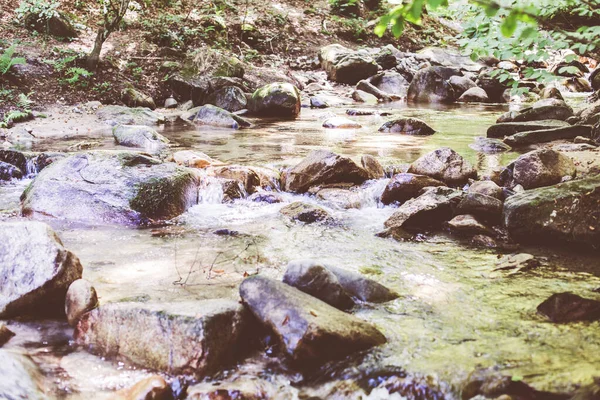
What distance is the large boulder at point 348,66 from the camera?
19469 mm

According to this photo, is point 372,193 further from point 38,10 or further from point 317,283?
point 38,10

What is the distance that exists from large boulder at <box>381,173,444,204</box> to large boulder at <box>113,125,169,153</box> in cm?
496

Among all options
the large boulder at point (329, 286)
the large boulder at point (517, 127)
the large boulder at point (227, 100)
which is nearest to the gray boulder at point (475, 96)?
the large boulder at point (517, 127)

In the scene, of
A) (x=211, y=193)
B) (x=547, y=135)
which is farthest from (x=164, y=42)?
(x=547, y=135)

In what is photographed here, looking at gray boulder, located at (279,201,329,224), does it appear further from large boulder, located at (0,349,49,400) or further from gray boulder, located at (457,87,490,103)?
gray boulder, located at (457,87,490,103)

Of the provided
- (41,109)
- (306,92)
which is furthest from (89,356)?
Answer: (306,92)

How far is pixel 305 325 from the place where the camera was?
2.77 metres

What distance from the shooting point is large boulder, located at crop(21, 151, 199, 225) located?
5586mm

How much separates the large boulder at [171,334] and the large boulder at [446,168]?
4.53 meters

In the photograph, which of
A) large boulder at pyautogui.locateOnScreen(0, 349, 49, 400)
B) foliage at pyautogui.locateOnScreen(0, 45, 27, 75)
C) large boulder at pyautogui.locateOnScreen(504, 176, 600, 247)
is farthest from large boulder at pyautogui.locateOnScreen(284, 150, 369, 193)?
foliage at pyautogui.locateOnScreen(0, 45, 27, 75)

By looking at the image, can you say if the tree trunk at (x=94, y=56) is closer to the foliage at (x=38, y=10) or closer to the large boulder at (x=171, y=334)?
the foliage at (x=38, y=10)

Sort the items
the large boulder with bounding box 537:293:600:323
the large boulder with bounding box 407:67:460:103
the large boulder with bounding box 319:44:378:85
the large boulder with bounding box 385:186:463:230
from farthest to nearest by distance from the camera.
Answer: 1. the large boulder with bounding box 319:44:378:85
2. the large boulder with bounding box 407:67:460:103
3. the large boulder with bounding box 385:186:463:230
4. the large boulder with bounding box 537:293:600:323

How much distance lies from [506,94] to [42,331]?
1821 cm

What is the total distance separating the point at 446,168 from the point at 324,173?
1768 millimetres
